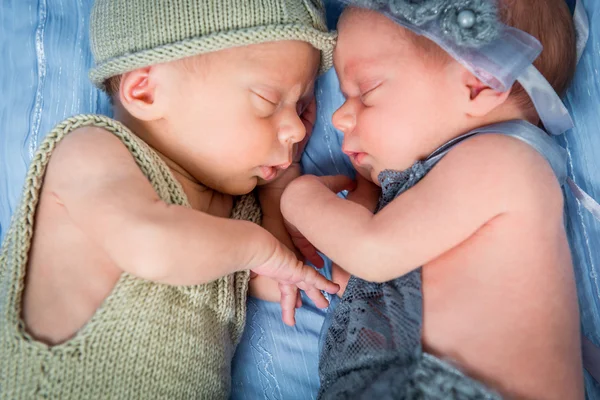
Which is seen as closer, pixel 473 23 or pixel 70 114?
pixel 473 23

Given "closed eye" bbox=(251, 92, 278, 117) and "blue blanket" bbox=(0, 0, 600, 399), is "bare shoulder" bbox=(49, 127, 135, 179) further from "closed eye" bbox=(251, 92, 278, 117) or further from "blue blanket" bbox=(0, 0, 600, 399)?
"blue blanket" bbox=(0, 0, 600, 399)

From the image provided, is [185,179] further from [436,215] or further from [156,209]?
[436,215]

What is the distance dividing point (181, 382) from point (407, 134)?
0.79 m

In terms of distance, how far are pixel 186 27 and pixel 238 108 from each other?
220 millimetres

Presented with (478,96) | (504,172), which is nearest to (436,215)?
(504,172)

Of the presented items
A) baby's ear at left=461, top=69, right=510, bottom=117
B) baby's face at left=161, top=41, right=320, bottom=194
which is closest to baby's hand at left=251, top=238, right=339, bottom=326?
baby's face at left=161, top=41, right=320, bottom=194

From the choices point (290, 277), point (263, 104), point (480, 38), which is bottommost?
point (290, 277)

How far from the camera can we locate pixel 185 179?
1.47 metres

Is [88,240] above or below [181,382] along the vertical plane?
above

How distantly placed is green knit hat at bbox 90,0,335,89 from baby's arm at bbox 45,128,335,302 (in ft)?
0.70

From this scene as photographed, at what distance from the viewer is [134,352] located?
122cm

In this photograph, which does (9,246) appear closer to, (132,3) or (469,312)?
(132,3)

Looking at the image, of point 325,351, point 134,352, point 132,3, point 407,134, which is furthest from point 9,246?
point 407,134

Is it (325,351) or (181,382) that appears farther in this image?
(325,351)
